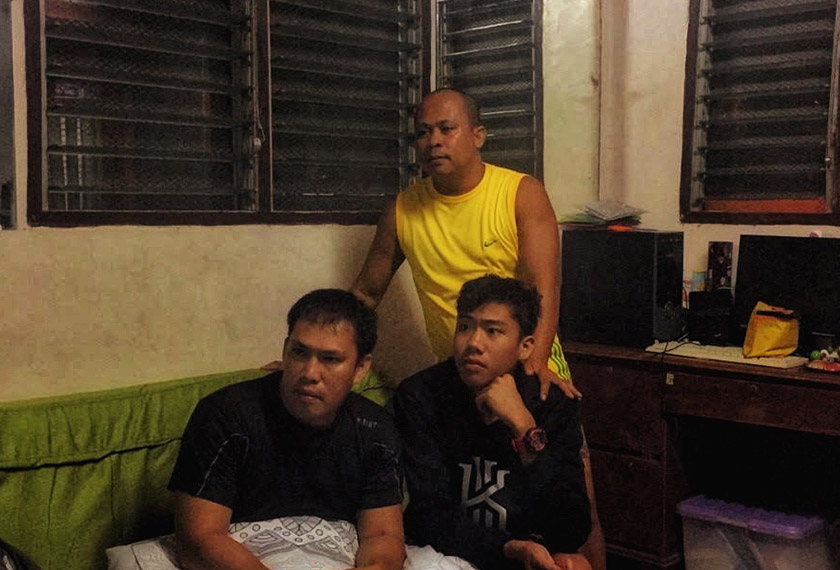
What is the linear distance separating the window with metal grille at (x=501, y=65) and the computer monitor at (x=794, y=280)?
0.89 metres

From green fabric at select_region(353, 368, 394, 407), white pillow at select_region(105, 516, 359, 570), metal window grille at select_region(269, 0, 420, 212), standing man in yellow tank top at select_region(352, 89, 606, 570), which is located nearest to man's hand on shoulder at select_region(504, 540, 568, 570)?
white pillow at select_region(105, 516, 359, 570)

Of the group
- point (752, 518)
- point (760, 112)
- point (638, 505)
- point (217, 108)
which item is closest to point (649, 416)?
point (638, 505)

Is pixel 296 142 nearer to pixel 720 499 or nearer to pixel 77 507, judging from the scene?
pixel 77 507

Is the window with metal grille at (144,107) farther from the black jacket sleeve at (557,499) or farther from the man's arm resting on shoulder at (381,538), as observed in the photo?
the black jacket sleeve at (557,499)

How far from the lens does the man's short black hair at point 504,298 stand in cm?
222

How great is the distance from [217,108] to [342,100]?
1.68ft

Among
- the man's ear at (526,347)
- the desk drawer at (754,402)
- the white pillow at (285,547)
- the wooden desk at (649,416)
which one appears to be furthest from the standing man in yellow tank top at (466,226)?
the white pillow at (285,547)

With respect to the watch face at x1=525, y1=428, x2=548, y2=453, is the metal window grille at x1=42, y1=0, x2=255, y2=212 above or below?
above

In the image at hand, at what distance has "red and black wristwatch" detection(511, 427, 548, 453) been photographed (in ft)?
6.95

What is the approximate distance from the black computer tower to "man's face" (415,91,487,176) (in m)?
0.88

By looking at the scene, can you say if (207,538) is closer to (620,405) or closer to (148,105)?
(148,105)

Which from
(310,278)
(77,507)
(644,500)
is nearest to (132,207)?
(310,278)

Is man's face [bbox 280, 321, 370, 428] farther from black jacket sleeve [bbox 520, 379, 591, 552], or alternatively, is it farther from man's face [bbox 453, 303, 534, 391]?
black jacket sleeve [bbox 520, 379, 591, 552]

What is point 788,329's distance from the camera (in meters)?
2.99
